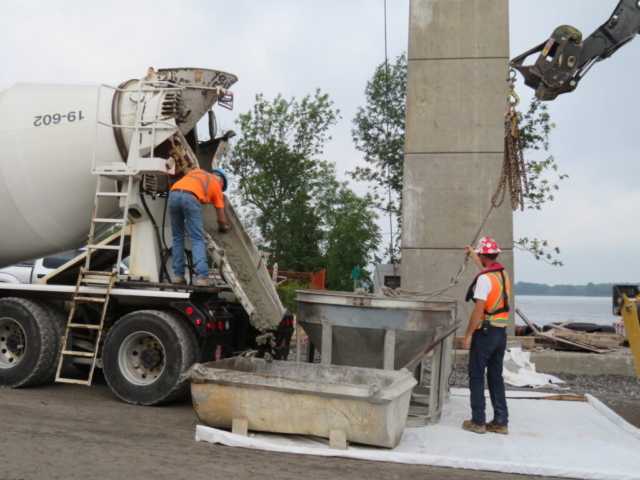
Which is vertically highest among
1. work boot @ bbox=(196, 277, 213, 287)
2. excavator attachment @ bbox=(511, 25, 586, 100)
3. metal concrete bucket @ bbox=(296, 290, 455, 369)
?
excavator attachment @ bbox=(511, 25, 586, 100)

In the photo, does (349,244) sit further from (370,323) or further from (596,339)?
(370,323)

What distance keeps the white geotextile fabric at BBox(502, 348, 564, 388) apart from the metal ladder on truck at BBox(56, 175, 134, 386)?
5612mm

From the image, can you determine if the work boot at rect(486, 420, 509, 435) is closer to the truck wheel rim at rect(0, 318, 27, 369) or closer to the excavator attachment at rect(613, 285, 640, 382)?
the excavator attachment at rect(613, 285, 640, 382)

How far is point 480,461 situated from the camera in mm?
5574

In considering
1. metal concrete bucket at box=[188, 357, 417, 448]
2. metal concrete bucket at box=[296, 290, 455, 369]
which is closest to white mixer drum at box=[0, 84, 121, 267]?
metal concrete bucket at box=[296, 290, 455, 369]

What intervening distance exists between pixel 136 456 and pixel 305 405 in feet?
4.60

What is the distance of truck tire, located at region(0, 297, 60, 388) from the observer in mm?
7871

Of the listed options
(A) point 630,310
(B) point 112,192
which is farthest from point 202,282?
(A) point 630,310

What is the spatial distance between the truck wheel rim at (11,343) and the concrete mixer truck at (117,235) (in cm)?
1

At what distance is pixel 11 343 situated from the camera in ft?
26.6

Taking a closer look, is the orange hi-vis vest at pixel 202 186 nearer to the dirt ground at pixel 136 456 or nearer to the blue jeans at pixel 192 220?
the blue jeans at pixel 192 220

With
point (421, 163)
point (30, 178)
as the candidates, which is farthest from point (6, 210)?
point (421, 163)

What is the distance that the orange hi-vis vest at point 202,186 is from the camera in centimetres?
759

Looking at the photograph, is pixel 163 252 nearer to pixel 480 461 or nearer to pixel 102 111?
pixel 102 111
